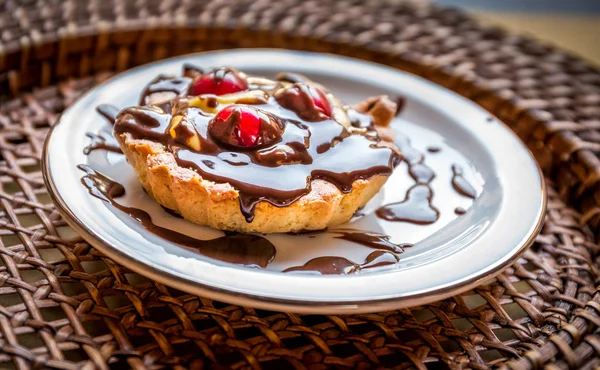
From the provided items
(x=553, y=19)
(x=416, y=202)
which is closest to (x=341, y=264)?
(x=416, y=202)

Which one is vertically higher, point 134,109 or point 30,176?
point 134,109

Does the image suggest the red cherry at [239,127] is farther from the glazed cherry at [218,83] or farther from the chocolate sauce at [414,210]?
the chocolate sauce at [414,210]

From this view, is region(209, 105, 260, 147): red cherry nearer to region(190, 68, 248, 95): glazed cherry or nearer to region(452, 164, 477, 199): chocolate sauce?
region(190, 68, 248, 95): glazed cherry

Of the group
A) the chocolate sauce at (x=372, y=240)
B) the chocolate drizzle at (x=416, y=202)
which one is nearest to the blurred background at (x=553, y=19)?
the chocolate drizzle at (x=416, y=202)

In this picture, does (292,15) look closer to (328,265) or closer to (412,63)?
(412,63)

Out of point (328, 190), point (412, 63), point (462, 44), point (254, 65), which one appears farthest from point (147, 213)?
point (462, 44)

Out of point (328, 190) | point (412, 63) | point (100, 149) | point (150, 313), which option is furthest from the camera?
point (412, 63)
